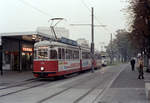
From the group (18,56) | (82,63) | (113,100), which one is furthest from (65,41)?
(113,100)

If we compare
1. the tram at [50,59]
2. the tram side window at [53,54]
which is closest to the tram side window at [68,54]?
the tram at [50,59]

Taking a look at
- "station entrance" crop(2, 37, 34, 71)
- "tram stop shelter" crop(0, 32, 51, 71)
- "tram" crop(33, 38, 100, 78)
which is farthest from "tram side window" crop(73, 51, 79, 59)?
"station entrance" crop(2, 37, 34, 71)

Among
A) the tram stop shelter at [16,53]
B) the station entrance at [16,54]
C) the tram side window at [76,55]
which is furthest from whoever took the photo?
the station entrance at [16,54]

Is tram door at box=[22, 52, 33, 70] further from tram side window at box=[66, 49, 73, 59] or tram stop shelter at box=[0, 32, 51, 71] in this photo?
tram side window at box=[66, 49, 73, 59]

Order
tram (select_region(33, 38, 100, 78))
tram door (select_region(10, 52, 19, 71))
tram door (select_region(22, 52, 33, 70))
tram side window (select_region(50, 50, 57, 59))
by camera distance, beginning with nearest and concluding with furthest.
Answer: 1. tram (select_region(33, 38, 100, 78))
2. tram side window (select_region(50, 50, 57, 59))
3. tram door (select_region(10, 52, 19, 71))
4. tram door (select_region(22, 52, 33, 70))

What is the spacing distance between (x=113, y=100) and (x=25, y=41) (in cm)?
2564

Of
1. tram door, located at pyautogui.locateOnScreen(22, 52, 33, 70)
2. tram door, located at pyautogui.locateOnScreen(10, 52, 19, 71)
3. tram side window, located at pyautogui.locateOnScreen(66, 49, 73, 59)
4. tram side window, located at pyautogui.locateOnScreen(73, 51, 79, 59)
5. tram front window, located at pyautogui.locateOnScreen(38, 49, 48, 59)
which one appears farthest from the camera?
tram door, located at pyautogui.locateOnScreen(22, 52, 33, 70)

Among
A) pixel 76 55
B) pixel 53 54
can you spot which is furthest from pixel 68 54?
pixel 76 55

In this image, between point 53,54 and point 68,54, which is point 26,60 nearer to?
point 68,54

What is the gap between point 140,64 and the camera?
22.0 m

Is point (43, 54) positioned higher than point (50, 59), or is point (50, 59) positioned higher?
point (43, 54)

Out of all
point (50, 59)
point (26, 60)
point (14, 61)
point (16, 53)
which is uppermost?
point (16, 53)

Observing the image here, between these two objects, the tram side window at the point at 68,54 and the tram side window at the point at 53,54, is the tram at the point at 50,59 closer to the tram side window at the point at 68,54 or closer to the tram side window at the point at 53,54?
the tram side window at the point at 53,54

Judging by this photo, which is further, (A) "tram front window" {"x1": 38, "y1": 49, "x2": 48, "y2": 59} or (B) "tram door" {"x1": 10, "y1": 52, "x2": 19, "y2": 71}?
(B) "tram door" {"x1": 10, "y1": 52, "x2": 19, "y2": 71}
